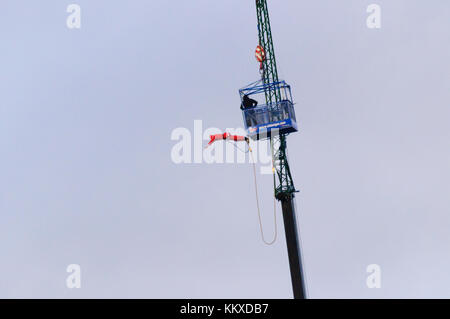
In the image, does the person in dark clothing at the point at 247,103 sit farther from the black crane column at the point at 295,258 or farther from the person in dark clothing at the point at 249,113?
the black crane column at the point at 295,258

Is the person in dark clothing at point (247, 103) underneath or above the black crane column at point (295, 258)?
above

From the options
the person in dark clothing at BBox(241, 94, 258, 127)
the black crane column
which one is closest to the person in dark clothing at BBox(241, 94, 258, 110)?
the person in dark clothing at BBox(241, 94, 258, 127)

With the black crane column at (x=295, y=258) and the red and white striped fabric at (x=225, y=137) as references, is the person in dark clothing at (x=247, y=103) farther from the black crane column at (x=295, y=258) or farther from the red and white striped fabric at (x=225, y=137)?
the black crane column at (x=295, y=258)

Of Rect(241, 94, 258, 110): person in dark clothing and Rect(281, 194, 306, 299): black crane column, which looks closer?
Rect(241, 94, 258, 110): person in dark clothing

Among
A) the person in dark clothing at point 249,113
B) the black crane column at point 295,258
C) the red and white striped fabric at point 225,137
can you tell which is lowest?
the black crane column at point 295,258

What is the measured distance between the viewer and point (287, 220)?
107 m

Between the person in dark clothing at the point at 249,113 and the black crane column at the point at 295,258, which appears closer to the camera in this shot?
the person in dark clothing at the point at 249,113

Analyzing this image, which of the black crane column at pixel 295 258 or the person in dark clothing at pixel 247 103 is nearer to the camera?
the person in dark clothing at pixel 247 103

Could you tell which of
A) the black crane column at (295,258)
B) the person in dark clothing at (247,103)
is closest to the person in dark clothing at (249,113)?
the person in dark clothing at (247,103)

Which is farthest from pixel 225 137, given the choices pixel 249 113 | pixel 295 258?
pixel 295 258

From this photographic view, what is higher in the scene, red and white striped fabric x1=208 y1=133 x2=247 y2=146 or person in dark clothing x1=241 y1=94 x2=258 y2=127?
person in dark clothing x1=241 y1=94 x2=258 y2=127

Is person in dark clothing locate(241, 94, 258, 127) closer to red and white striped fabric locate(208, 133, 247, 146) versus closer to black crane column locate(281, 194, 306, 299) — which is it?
red and white striped fabric locate(208, 133, 247, 146)
